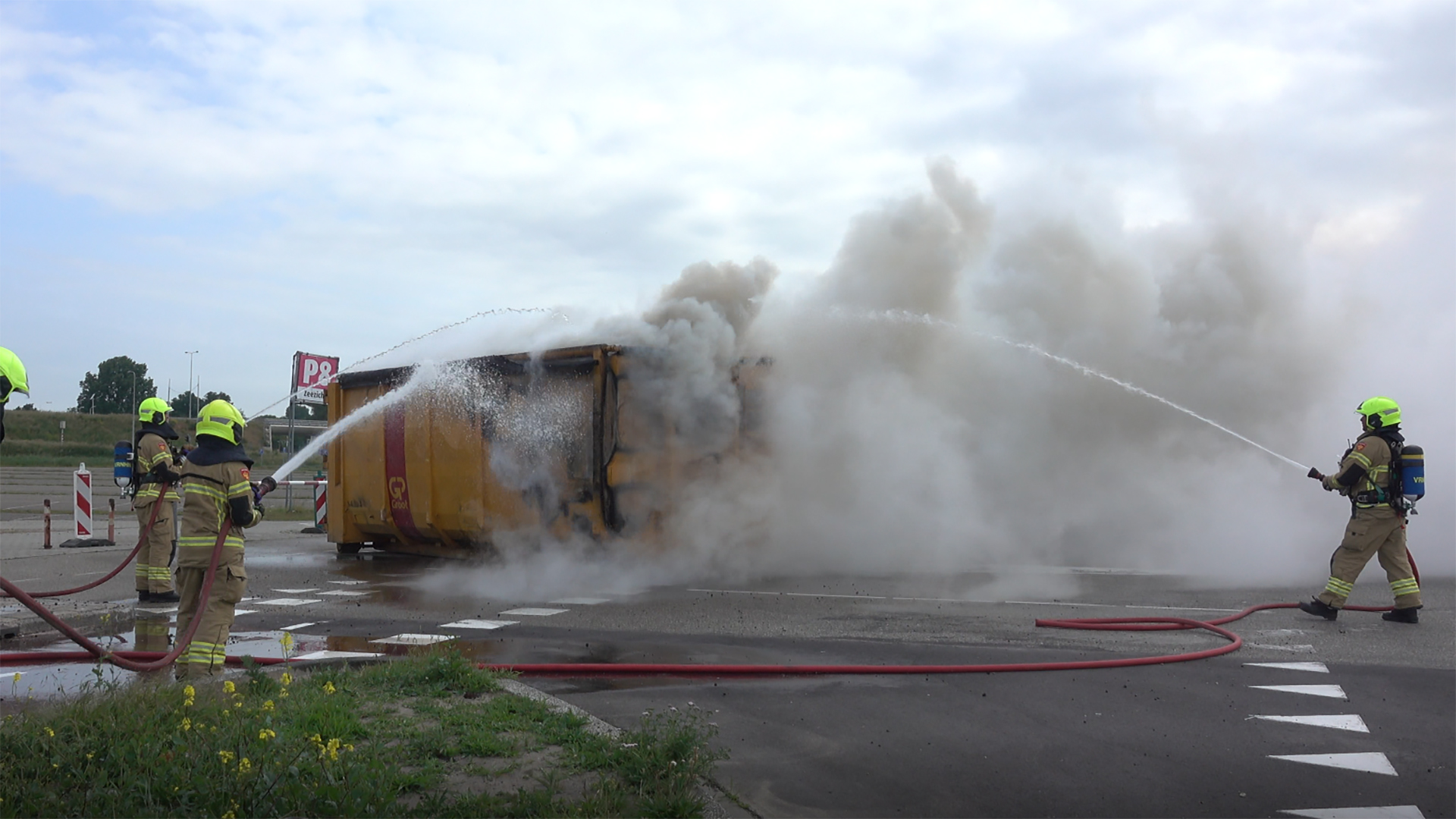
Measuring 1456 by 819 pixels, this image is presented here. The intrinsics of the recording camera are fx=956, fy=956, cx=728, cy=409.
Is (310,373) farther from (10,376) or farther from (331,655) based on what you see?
(10,376)

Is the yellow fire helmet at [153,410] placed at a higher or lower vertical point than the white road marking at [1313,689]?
higher

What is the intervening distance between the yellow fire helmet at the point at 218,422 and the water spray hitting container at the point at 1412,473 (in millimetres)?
9012

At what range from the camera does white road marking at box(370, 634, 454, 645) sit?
7.33m

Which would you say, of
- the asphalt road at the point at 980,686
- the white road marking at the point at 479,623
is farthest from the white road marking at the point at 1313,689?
the white road marking at the point at 479,623

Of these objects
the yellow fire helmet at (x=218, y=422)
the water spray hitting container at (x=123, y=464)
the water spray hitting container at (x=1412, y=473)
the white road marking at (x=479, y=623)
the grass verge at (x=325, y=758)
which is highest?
the yellow fire helmet at (x=218, y=422)

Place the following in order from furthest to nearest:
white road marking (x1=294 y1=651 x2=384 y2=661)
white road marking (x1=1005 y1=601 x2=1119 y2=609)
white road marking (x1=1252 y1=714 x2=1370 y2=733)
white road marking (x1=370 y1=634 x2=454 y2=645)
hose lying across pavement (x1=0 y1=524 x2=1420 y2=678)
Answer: white road marking (x1=1005 y1=601 x2=1119 y2=609) < white road marking (x1=370 y1=634 x2=454 y2=645) < white road marking (x1=294 y1=651 x2=384 y2=661) < hose lying across pavement (x1=0 y1=524 x2=1420 y2=678) < white road marking (x1=1252 y1=714 x2=1370 y2=733)

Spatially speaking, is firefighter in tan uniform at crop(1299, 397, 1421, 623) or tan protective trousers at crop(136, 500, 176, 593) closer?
firefighter in tan uniform at crop(1299, 397, 1421, 623)

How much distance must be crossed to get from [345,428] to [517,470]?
3.17m

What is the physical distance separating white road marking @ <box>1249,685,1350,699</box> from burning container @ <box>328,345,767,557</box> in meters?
6.32

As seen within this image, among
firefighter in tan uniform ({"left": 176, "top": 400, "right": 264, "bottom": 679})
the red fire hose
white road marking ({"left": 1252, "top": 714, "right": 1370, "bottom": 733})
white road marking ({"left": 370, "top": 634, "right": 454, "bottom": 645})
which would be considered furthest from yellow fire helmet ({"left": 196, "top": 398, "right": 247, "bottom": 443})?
white road marking ({"left": 1252, "top": 714, "right": 1370, "bottom": 733})

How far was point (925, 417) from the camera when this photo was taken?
40.2 ft

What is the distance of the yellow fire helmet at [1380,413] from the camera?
8.24 m

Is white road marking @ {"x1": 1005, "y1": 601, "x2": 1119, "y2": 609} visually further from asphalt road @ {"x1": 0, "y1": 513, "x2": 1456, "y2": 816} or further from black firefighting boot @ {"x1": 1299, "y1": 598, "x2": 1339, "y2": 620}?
black firefighting boot @ {"x1": 1299, "y1": 598, "x2": 1339, "y2": 620}

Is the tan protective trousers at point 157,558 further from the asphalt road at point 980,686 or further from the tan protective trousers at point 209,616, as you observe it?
the tan protective trousers at point 209,616
